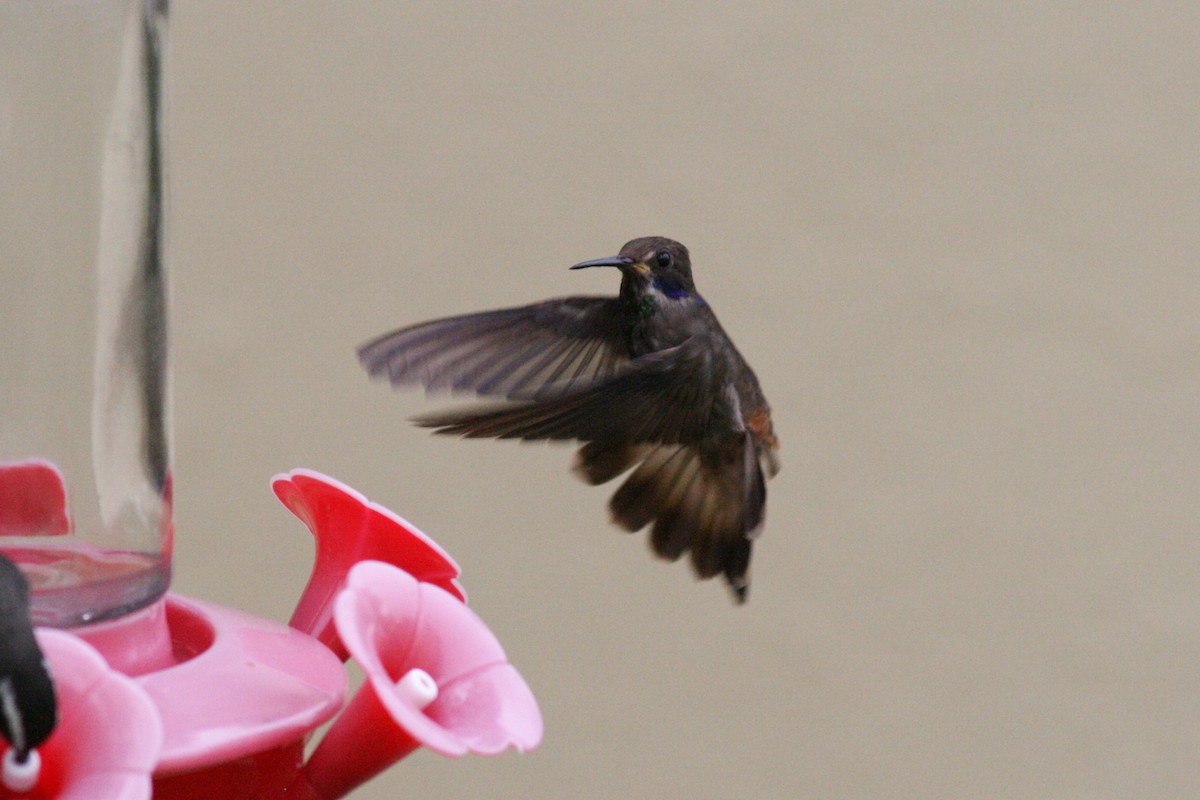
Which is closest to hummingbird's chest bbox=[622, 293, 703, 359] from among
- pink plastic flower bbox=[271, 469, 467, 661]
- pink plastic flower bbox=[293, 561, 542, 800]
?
pink plastic flower bbox=[271, 469, 467, 661]

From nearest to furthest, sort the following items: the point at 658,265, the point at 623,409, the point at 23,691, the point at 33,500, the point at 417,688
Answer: the point at 23,691, the point at 417,688, the point at 33,500, the point at 623,409, the point at 658,265

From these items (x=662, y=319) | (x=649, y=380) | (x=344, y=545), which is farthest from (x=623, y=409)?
(x=344, y=545)

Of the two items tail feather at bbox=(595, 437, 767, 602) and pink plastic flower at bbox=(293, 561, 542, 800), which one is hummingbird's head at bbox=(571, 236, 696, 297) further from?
pink plastic flower at bbox=(293, 561, 542, 800)

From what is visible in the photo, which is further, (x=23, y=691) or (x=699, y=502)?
(x=699, y=502)

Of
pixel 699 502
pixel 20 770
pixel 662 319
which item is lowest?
pixel 20 770

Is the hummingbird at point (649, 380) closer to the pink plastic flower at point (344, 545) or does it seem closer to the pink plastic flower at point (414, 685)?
the pink plastic flower at point (344, 545)

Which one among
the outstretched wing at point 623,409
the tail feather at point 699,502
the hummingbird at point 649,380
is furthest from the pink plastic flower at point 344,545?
the tail feather at point 699,502

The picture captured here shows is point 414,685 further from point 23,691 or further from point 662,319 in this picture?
point 662,319
